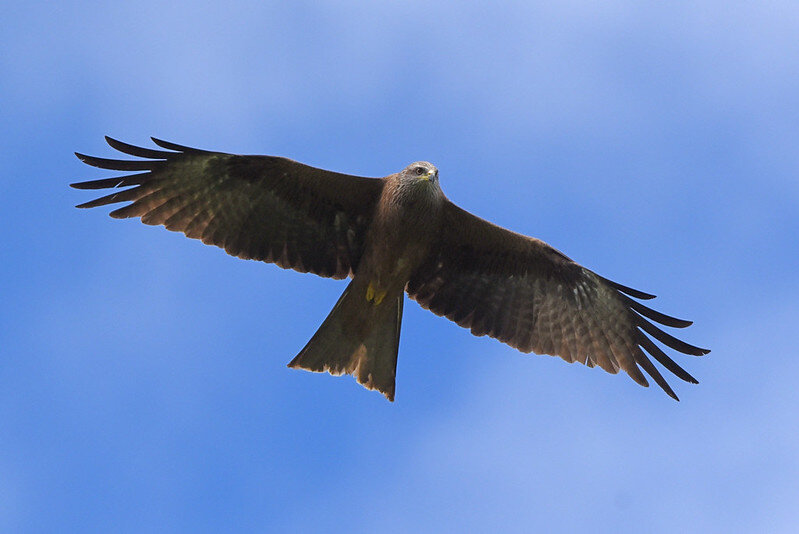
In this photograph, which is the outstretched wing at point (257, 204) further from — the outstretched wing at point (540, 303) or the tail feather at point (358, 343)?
the outstretched wing at point (540, 303)

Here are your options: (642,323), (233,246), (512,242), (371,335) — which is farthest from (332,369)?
(642,323)

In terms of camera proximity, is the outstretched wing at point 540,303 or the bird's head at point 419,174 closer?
the bird's head at point 419,174

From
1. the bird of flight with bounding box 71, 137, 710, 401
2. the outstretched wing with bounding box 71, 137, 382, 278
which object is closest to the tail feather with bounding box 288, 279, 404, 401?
the bird of flight with bounding box 71, 137, 710, 401

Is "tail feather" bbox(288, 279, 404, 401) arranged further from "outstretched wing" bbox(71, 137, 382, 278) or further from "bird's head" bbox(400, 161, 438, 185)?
"bird's head" bbox(400, 161, 438, 185)

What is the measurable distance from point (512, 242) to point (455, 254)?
22.4 inches

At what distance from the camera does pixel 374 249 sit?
33.8ft

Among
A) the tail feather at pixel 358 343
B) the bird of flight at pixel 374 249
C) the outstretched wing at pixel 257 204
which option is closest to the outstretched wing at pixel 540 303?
the bird of flight at pixel 374 249

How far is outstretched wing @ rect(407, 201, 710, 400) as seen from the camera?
11.0 meters

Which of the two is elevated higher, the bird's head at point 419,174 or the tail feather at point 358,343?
the bird's head at point 419,174

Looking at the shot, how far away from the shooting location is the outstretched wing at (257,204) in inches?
408

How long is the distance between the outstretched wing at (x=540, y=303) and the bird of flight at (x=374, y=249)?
0.04ft

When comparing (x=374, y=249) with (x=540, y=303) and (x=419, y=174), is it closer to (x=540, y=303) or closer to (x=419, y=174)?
Result: (x=419, y=174)

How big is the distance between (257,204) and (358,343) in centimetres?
162

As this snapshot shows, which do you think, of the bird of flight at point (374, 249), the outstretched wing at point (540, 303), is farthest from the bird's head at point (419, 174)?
the outstretched wing at point (540, 303)
